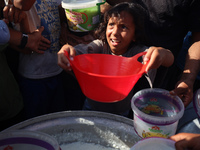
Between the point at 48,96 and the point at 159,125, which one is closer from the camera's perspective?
the point at 159,125

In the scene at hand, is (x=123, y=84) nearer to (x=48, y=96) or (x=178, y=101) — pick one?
(x=178, y=101)

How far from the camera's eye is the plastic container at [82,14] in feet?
3.52

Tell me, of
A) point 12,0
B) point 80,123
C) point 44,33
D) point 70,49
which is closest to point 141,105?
point 80,123

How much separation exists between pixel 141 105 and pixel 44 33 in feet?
2.36

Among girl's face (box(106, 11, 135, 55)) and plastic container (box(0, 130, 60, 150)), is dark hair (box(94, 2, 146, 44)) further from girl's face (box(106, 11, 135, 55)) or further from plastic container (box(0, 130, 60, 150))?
plastic container (box(0, 130, 60, 150))

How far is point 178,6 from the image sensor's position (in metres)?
1.11

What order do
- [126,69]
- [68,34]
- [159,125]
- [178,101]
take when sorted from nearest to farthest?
[159,125]
[178,101]
[126,69]
[68,34]

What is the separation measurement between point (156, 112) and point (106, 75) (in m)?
0.29

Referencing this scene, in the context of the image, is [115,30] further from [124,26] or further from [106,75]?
[106,75]

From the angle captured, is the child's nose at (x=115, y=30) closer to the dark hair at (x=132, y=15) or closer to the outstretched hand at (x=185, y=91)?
the dark hair at (x=132, y=15)

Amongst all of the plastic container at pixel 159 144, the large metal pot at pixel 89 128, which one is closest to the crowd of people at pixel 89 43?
the large metal pot at pixel 89 128

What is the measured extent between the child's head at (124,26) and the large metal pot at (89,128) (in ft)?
1.50

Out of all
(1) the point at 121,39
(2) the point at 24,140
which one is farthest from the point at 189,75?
(2) the point at 24,140

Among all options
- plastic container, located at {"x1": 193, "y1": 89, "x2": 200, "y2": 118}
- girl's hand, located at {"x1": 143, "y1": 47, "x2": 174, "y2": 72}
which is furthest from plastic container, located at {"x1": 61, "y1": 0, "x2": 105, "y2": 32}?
plastic container, located at {"x1": 193, "y1": 89, "x2": 200, "y2": 118}
